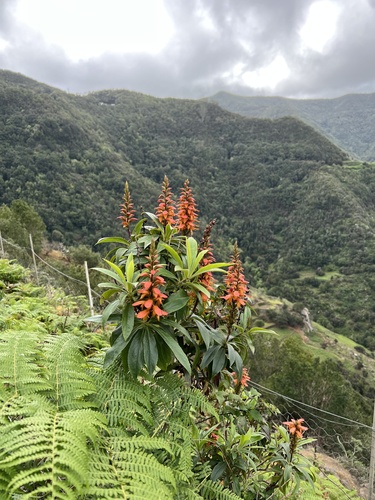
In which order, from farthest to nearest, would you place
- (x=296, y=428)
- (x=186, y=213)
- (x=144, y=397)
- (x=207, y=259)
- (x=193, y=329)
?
(x=296, y=428) → (x=186, y=213) → (x=207, y=259) → (x=193, y=329) → (x=144, y=397)

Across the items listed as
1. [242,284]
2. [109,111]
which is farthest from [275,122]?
[242,284]

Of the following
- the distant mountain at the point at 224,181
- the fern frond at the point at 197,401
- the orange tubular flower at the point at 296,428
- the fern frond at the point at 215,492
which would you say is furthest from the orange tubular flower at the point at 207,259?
the distant mountain at the point at 224,181

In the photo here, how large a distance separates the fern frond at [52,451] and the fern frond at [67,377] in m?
0.21

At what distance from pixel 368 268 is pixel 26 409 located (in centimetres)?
5498

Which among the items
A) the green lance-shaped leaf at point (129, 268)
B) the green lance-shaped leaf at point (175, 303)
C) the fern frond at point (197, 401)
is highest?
the green lance-shaped leaf at point (129, 268)

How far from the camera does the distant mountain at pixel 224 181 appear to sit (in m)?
45.7

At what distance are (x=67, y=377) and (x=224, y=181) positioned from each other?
82224mm

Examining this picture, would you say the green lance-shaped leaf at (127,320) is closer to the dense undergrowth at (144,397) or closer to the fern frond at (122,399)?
the dense undergrowth at (144,397)

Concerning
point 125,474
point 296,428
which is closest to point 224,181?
point 296,428

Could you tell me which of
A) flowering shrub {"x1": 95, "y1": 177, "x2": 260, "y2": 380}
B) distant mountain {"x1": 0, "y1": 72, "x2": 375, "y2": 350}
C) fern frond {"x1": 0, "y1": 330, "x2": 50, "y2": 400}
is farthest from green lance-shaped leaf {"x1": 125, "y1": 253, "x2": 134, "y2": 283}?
distant mountain {"x1": 0, "y1": 72, "x2": 375, "y2": 350}

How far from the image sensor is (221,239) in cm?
6075

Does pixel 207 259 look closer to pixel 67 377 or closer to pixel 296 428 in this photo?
pixel 67 377

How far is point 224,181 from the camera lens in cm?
8144

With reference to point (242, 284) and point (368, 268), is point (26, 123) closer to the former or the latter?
point (368, 268)
